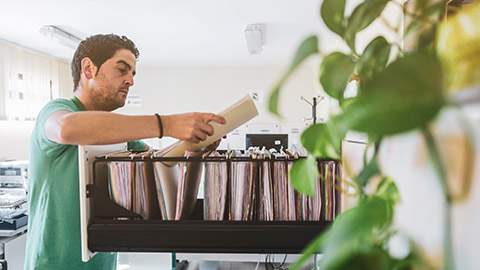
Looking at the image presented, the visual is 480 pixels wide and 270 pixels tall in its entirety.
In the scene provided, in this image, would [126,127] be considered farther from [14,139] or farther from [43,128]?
[14,139]

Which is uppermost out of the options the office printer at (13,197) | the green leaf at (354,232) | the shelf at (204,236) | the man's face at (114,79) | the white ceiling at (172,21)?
the white ceiling at (172,21)

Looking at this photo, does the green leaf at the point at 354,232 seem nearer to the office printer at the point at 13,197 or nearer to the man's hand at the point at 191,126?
the man's hand at the point at 191,126

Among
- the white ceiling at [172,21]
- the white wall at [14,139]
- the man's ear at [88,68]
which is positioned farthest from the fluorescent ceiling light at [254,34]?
the white wall at [14,139]

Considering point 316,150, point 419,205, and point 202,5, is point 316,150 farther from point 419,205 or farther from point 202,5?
point 202,5


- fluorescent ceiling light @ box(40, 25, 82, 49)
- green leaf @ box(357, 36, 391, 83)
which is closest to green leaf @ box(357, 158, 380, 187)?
green leaf @ box(357, 36, 391, 83)

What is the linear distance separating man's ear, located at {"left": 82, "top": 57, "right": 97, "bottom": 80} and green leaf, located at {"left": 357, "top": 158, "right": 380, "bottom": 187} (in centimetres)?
100

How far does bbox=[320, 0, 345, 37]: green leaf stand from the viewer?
33 centimetres

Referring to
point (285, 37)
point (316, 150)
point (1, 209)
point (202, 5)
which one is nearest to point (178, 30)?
point (202, 5)

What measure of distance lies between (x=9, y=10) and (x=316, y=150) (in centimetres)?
394

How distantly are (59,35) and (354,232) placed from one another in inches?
169

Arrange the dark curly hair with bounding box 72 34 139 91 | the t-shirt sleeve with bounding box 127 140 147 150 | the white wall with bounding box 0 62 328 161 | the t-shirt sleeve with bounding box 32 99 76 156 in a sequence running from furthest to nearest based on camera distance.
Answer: the white wall with bounding box 0 62 328 161 → the t-shirt sleeve with bounding box 127 140 147 150 → the dark curly hair with bounding box 72 34 139 91 → the t-shirt sleeve with bounding box 32 99 76 156

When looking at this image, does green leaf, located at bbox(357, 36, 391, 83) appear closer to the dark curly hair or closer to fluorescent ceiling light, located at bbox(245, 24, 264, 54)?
the dark curly hair

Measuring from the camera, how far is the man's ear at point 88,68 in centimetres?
103

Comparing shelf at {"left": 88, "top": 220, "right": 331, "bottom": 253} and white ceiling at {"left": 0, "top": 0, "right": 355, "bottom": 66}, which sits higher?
white ceiling at {"left": 0, "top": 0, "right": 355, "bottom": 66}
